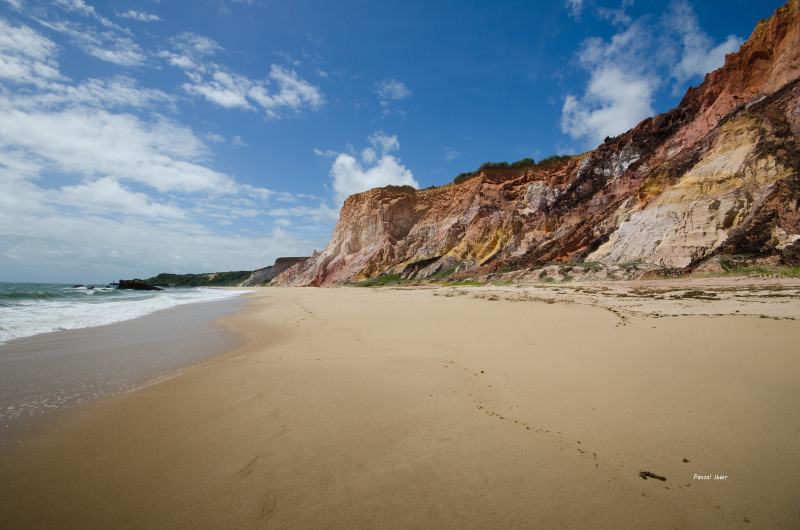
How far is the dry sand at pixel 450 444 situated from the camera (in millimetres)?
1934

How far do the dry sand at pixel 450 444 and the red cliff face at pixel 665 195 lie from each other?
15.1 metres

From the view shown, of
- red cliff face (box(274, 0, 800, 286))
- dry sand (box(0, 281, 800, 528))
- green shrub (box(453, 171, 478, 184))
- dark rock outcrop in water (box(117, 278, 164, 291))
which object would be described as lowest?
dry sand (box(0, 281, 800, 528))

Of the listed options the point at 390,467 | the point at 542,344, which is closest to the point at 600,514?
the point at 390,467

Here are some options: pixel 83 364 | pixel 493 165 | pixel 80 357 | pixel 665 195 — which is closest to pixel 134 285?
pixel 80 357

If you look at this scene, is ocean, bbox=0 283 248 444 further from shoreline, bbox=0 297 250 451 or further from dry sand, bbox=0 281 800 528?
dry sand, bbox=0 281 800 528

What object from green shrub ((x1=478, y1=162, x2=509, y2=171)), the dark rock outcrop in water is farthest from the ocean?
green shrub ((x1=478, y1=162, x2=509, y2=171))

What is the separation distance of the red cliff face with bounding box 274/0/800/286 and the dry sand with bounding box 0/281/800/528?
15.1 m

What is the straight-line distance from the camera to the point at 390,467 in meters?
2.34

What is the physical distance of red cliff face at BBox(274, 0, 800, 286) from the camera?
16.2 metres

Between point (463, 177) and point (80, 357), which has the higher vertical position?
point (463, 177)

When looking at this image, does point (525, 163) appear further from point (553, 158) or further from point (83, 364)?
point (83, 364)

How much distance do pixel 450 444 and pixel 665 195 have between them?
992 inches

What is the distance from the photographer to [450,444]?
8.56 feet

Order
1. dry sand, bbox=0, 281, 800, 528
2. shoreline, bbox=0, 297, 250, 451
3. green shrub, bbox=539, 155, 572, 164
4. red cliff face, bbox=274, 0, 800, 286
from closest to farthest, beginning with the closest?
dry sand, bbox=0, 281, 800, 528
shoreline, bbox=0, 297, 250, 451
red cliff face, bbox=274, 0, 800, 286
green shrub, bbox=539, 155, 572, 164
